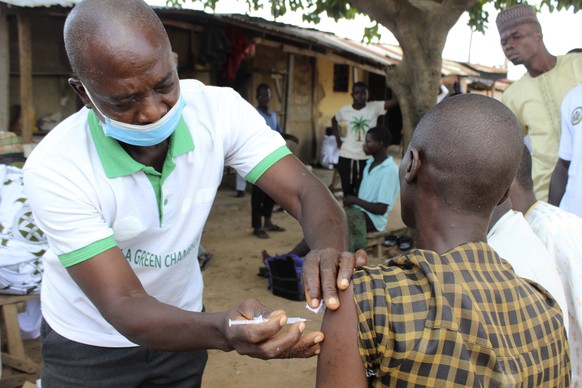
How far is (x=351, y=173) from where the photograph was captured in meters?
6.88

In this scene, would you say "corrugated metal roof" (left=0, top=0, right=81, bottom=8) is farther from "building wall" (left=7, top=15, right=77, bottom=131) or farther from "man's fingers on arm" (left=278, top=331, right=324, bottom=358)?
"man's fingers on arm" (left=278, top=331, right=324, bottom=358)

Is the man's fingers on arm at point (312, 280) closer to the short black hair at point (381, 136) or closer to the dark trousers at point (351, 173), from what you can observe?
the short black hair at point (381, 136)

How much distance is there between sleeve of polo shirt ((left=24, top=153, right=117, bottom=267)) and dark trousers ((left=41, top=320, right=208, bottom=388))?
1.35 feet

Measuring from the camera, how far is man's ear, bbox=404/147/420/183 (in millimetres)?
1277

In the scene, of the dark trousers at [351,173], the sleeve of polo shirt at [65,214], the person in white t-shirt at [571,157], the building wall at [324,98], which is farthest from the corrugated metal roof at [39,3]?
the building wall at [324,98]

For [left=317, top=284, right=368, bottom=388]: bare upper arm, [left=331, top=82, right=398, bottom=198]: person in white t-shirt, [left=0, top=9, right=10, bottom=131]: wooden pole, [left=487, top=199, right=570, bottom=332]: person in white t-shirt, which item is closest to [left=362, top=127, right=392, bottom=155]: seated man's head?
[left=331, top=82, right=398, bottom=198]: person in white t-shirt

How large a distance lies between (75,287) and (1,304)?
1.79 metres

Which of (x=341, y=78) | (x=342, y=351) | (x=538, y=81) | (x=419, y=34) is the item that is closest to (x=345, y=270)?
(x=342, y=351)

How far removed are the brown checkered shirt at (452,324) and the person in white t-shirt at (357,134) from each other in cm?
553

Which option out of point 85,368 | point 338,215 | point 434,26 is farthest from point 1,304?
point 434,26

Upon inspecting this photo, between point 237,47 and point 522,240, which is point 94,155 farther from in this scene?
point 237,47

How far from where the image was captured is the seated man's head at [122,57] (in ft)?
4.39

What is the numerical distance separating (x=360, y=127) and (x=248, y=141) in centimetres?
518

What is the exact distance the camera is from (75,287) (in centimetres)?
163
